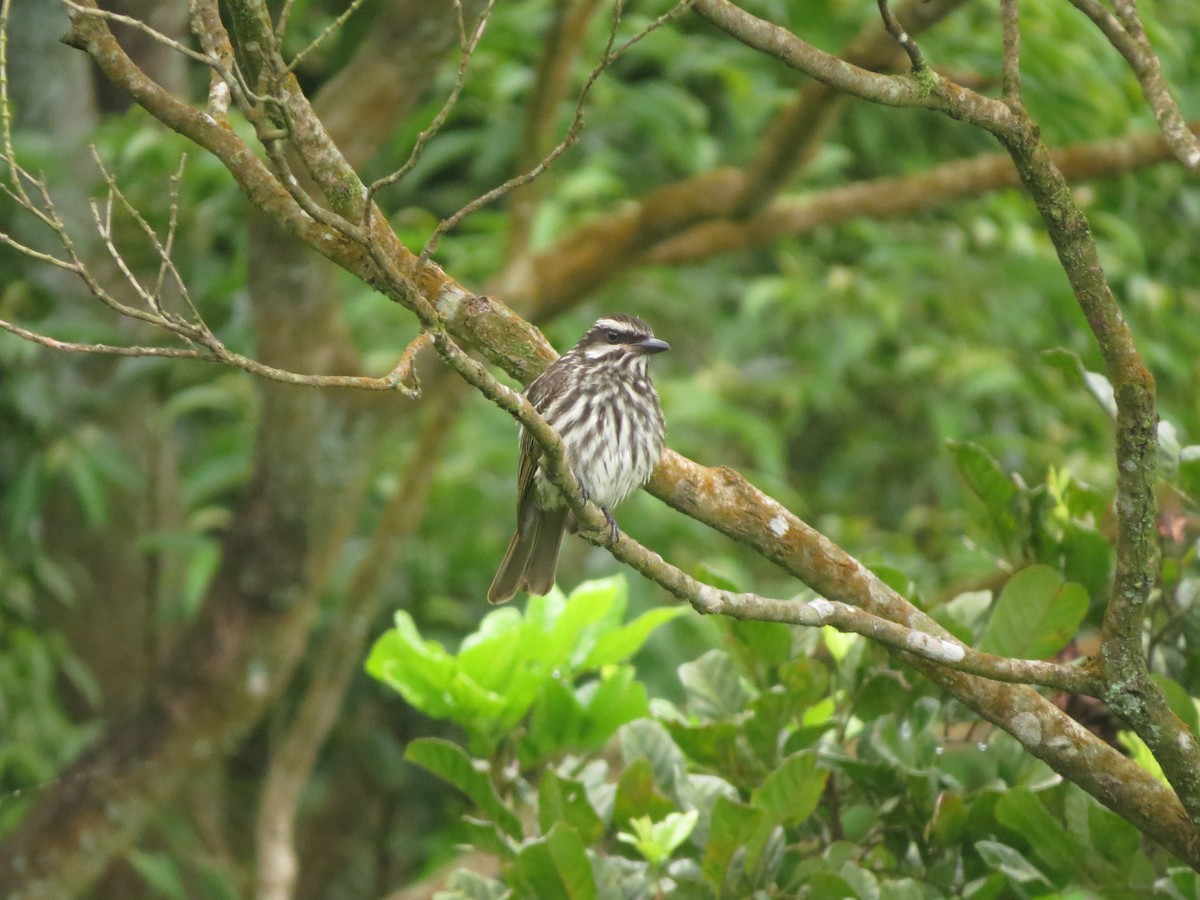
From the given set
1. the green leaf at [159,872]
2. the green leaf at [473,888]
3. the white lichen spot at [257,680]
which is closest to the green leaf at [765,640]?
the green leaf at [473,888]

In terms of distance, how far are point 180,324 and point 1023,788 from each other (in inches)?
64.1

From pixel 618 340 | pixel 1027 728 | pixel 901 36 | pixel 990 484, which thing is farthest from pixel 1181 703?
pixel 618 340

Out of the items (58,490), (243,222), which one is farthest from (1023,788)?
(58,490)

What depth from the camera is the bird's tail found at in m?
4.06

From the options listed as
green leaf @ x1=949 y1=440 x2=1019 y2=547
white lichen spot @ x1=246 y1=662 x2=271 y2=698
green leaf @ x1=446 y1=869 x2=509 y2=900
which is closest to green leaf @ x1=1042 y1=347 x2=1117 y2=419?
green leaf @ x1=949 y1=440 x2=1019 y2=547

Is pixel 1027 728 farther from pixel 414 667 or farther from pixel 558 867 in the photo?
pixel 414 667

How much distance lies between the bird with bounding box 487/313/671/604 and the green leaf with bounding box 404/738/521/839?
0.86 m

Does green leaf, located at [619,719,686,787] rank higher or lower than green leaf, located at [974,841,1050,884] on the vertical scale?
higher

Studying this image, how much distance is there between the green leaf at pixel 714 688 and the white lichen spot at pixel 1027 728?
2.30 feet

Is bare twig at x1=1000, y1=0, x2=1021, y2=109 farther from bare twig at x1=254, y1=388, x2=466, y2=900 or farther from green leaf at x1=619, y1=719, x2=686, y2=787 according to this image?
bare twig at x1=254, y1=388, x2=466, y2=900

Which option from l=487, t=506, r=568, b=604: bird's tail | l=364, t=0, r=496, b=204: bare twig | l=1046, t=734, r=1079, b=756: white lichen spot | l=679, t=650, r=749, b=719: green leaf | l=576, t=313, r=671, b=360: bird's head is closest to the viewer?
l=364, t=0, r=496, b=204: bare twig

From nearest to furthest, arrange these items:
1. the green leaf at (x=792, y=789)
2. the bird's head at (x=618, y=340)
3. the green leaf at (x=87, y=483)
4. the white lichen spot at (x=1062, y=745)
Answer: the white lichen spot at (x=1062, y=745)
the green leaf at (x=792, y=789)
the bird's head at (x=618, y=340)
the green leaf at (x=87, y=483)

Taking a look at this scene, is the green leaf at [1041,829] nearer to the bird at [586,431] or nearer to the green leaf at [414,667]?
the green leaf at [414,667]

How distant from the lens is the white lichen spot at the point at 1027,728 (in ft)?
8.38
